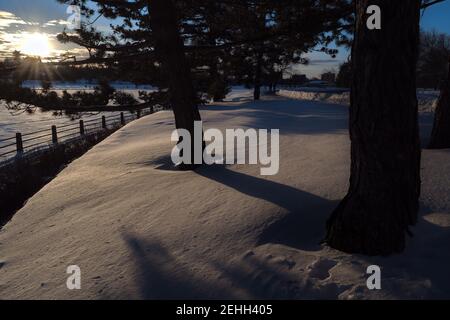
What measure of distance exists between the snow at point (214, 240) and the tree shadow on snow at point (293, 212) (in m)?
0.01

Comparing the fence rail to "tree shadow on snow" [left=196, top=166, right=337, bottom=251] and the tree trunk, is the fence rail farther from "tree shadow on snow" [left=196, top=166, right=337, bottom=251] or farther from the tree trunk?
"tree shadow on snow" [left=196, top=166, right=337, bottom=251]

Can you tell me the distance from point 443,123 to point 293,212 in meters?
3.96

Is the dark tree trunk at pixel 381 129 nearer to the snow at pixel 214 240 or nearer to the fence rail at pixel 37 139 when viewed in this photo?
the snow at pixel 214 240

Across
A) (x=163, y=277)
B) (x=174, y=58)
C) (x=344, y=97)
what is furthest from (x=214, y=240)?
(x=344, y=97)

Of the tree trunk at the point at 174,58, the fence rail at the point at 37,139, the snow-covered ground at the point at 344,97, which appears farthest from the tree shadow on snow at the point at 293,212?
the snow-covered ground at the point at 344,97

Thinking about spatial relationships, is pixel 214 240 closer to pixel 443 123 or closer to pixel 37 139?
pixel 443 123

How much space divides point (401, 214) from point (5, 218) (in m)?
6.89

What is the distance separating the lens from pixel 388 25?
2.50 meters

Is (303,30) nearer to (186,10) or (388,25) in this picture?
(186,10)

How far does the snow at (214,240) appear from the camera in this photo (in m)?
2.47

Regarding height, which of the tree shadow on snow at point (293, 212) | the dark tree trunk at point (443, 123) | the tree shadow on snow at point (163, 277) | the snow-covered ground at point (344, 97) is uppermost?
the snow-covered ground at point (344, 97)

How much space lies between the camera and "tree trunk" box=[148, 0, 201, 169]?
5.55 metres
